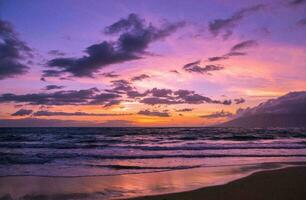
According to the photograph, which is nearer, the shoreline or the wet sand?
the wet sand

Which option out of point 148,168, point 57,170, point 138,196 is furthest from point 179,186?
point 57,170

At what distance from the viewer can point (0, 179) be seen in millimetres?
13680

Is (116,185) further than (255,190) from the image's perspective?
Yes

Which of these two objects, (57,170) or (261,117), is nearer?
(57,170)

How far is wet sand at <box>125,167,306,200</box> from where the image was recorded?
1005cm

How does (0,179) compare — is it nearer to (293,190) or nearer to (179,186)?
(179,186)

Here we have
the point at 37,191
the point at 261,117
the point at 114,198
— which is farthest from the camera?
the point at 261,117

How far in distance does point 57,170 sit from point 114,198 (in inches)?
279

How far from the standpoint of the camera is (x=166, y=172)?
1570 cm

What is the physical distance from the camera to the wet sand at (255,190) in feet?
33.0

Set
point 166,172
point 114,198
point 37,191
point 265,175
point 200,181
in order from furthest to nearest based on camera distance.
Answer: point 166,172 → point 265,175 → point 200,181 → point 37,191 → point 114,198

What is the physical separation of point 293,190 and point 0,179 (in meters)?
11.0

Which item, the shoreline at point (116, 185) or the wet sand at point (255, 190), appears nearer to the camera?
the wet sand at point (255, 190)

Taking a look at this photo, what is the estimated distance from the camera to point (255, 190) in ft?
36.1
